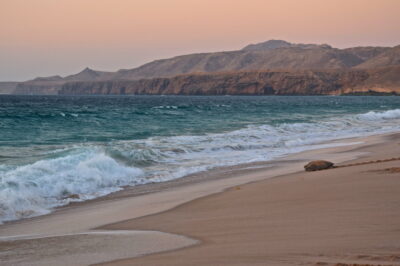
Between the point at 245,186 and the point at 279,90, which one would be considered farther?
the point at 279,90

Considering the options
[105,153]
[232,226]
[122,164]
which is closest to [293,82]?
[105,153]

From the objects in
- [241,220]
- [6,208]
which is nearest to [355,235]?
[241,220]

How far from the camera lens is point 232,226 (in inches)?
265

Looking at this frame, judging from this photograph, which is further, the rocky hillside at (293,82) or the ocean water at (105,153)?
the rocky hillside at (293,82)

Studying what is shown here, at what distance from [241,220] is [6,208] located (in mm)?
4575

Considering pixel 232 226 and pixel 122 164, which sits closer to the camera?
pixel 232 226

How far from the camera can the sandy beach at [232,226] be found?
5.17 meters

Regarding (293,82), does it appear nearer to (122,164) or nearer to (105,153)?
(105,153)

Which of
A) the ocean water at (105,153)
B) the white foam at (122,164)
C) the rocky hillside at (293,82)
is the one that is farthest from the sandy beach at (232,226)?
the rocky hillside at (293,82)

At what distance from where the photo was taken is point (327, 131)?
29266 mm

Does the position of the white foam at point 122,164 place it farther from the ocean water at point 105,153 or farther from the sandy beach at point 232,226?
the sandy beach at point 232,226

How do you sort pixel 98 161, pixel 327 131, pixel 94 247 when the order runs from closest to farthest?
pixel 94 247, pixel 98 161, pixel 327 131

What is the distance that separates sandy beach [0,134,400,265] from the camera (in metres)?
5.17

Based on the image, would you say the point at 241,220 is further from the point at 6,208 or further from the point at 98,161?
the point at 98,161
